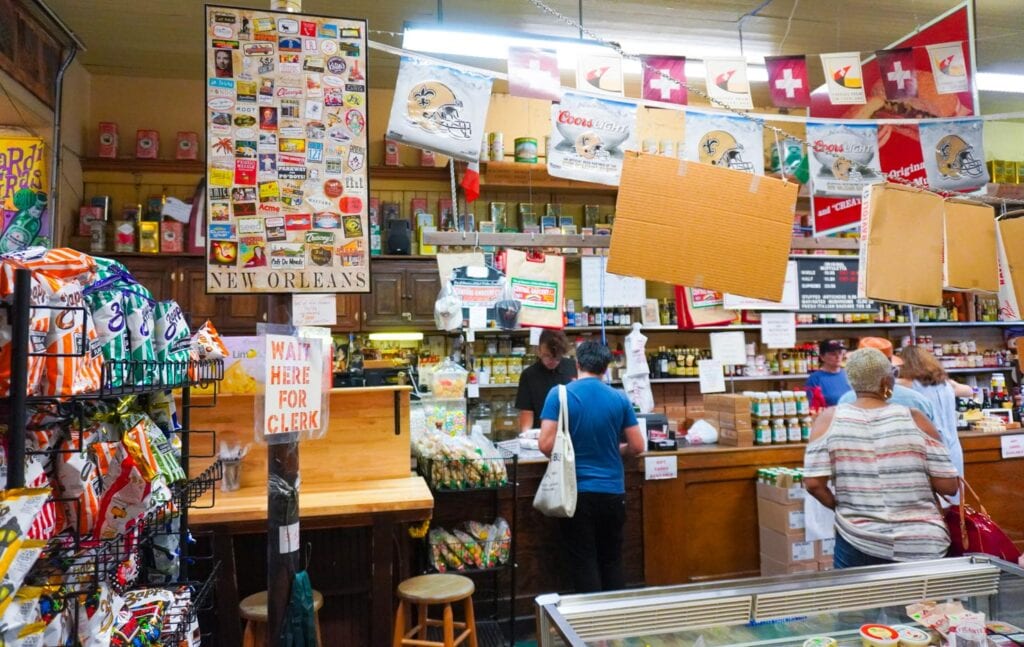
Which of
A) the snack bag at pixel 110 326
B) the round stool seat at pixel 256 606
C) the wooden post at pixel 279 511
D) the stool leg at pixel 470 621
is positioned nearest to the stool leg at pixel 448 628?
the stool leg at pixel 470 621

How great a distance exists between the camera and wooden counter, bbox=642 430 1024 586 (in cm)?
400

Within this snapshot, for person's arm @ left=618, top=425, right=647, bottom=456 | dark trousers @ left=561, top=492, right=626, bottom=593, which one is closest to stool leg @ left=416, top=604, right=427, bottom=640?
dark trousers @ left=561, top=492, right=626, bottom=593

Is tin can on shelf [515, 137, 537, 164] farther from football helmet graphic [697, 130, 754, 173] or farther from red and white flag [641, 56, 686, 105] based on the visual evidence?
football helmet graphic [697, 130, 754, 173]

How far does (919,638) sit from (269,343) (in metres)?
1.73

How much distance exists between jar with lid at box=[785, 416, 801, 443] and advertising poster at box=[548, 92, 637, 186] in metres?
2.43

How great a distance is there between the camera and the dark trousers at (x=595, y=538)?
127 inches

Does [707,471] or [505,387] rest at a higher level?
[505,387]

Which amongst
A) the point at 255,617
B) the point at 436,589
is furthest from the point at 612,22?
the point at 255,617

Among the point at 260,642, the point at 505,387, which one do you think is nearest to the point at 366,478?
the point at 260,642

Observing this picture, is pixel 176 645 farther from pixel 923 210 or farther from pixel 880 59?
pixel 880 59

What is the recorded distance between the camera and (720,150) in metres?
3.12

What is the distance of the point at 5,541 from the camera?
2.88ft

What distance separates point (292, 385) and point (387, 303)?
154 inches

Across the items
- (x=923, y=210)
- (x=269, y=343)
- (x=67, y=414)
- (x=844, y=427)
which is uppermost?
(x=923, y=210)
